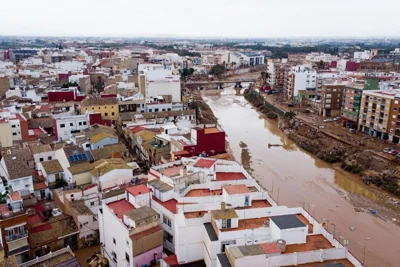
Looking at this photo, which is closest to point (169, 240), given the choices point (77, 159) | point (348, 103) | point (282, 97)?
point (77, 159)

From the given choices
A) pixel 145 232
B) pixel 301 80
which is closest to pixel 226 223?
pixel 145 232

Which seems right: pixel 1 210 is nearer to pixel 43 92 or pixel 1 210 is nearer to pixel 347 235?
pixel 347 235

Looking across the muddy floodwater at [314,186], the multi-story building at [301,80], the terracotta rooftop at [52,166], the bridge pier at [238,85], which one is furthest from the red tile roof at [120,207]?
the bridge pier at [238,85]

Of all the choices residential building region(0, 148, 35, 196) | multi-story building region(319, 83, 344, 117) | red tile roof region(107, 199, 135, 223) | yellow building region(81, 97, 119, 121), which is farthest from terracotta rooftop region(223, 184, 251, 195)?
multi-story building region(319, 83, 344, 117)

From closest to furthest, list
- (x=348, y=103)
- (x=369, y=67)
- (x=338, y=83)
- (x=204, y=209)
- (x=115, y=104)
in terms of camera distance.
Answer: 1. (x=204, y=209)
2. (x=115, y=104)
3. (x=348, y=103)
4. (x=338, y=83)
5. (x=369, y=67)

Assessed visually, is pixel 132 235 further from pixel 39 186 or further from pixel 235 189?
pixel 39 186

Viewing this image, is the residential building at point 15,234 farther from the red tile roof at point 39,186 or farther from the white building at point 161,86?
the white building at point 161,86
